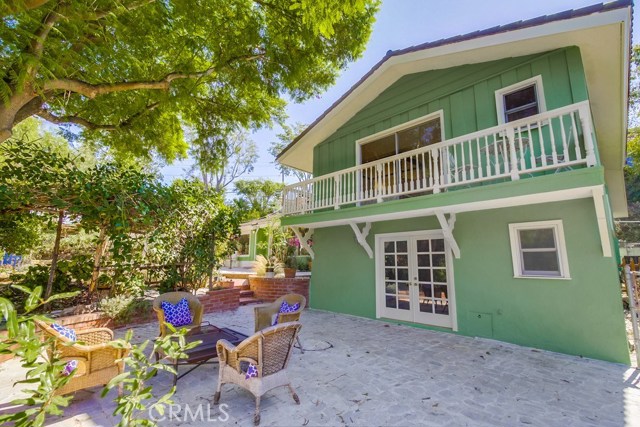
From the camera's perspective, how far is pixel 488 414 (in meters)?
3.14

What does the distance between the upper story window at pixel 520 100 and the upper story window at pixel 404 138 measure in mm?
1269

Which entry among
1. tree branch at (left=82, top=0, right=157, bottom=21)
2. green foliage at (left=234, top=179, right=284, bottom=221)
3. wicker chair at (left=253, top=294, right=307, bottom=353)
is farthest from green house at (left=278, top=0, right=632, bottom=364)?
green foliage at (left=234, top=179, right=284, bottom=221)

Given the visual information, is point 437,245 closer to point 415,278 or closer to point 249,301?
point 415,278

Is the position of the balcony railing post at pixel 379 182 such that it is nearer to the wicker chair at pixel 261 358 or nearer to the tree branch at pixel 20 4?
the wicker chair at pixel 261 358

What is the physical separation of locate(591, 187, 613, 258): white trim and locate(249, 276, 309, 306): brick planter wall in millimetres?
7357

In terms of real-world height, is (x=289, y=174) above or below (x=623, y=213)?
above

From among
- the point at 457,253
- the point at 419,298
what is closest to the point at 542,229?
the point at 457,253

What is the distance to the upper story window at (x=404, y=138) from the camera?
7.16m

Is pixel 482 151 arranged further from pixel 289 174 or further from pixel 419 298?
pixel 289 174

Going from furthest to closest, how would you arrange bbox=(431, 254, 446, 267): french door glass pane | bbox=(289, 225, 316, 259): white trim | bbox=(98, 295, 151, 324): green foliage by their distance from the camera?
bbox=(289, 225, 316, 259): white trim < bbox=(431, 254, 446, 267): french door glass pane < bbox=(98, 295, 151, 324): green foliage

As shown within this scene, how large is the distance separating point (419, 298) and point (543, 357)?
2.46 m

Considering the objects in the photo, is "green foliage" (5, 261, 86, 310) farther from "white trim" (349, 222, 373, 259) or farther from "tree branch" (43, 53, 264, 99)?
"white trim" (349, 222, 373, 259)

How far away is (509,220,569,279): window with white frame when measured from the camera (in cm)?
503

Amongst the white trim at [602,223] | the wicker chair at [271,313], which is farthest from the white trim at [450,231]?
the wicker chair at [271,313]
